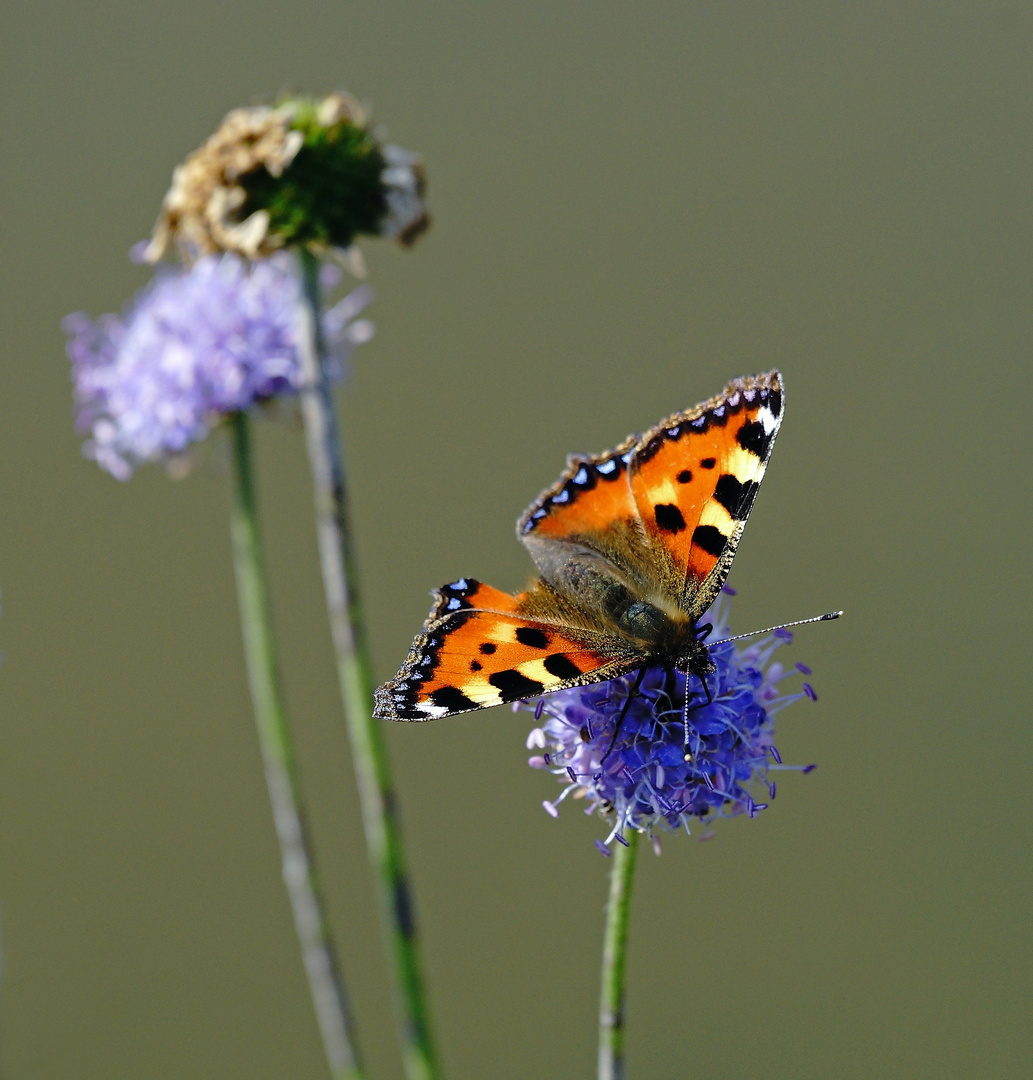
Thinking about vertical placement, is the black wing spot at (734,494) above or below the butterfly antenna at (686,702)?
above

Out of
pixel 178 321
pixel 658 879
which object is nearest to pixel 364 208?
pixel 178 321

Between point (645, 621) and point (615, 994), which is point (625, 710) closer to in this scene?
point (645, 621)

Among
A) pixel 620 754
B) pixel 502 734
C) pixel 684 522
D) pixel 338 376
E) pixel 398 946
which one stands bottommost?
pixel 398 946

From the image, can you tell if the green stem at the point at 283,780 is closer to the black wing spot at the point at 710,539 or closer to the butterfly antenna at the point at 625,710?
the butterfly antenna at the point at 625,710

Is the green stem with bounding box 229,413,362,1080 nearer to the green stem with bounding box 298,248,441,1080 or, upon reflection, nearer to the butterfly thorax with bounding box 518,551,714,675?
the green stem with bounding box 298,248,441,1080

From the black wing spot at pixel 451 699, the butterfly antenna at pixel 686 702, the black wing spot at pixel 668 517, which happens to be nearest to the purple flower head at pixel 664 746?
the butterfly antenna at pixel 686 702

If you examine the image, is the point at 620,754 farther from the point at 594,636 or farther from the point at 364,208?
the point at 364,208

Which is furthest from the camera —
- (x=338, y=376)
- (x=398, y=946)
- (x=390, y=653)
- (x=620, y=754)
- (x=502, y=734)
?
(x=502, y=734)
